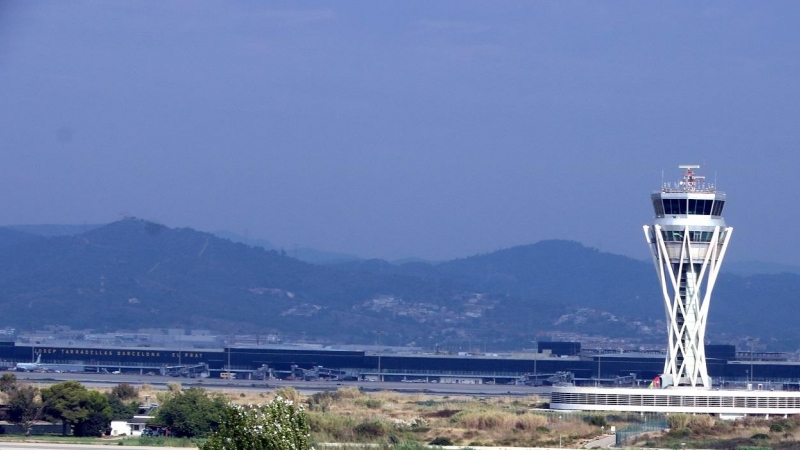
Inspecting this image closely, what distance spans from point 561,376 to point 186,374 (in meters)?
42.7

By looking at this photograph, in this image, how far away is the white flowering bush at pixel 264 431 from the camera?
3628 cm

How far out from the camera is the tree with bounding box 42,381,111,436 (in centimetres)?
7162

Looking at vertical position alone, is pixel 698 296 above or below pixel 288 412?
above

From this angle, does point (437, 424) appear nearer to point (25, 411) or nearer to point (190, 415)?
point (190, 415)

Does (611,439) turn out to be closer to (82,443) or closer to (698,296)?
(698,296)

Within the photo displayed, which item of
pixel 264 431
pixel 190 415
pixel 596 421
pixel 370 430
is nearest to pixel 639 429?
pixel 596 421

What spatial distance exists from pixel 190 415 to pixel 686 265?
98.4 ft

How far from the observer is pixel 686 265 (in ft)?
275

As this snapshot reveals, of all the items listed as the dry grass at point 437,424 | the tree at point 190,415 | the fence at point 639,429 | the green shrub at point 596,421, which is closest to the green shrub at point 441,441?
the dry grass at point 437,424

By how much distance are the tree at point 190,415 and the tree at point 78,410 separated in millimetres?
2855

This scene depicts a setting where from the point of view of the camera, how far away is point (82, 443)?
2484 inches

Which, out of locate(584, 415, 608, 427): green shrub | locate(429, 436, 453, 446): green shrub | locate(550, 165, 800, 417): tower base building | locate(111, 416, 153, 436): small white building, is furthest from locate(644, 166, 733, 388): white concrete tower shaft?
Result: locate(111, 416, 153, 436): small white building

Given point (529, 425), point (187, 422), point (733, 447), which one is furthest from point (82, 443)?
point (733, 447)

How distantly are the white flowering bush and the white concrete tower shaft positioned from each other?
49.6 metres
